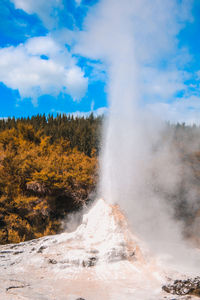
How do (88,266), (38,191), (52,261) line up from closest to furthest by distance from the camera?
(88,266), (52,261), (38,191)

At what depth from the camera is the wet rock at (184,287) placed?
11.1 feet

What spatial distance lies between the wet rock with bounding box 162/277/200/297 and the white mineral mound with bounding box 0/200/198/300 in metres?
0.11

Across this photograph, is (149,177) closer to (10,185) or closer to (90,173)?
(90,173)

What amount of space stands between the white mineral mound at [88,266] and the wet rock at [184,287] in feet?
0.37

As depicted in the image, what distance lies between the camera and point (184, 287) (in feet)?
11.3

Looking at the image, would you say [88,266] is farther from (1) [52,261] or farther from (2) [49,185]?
(2) [49,185]

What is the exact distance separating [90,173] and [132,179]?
5.98 m

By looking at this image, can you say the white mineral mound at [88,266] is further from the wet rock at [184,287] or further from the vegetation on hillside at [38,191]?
the vegetation on hillside at [38,191]

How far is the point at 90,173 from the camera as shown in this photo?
1333 cm

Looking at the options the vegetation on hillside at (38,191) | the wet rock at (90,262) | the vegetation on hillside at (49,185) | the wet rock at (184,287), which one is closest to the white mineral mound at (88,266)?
the wet rock at (90,262)

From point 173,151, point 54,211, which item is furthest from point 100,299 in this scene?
point 54,211

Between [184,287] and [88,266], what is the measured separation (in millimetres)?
1529

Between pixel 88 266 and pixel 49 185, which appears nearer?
pixel 88 266

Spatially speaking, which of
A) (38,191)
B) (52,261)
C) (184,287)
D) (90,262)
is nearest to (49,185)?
(38,191)
